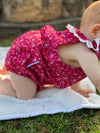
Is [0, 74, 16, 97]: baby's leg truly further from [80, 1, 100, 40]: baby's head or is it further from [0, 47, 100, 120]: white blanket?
[80, 1, 100, 40]: baby's head

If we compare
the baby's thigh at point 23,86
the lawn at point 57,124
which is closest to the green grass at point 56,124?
the lawn at point 57,124

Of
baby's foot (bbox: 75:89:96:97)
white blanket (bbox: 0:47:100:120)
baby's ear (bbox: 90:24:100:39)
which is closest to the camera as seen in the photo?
baby's ear (bbox: 90:24:100:39)

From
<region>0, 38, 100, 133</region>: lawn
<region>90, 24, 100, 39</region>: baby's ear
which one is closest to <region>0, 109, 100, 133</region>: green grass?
<region>0, 38, 100, 133</region>: lawn

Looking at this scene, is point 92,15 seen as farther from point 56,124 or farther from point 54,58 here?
point 56,124

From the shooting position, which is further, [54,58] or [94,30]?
[54,58]

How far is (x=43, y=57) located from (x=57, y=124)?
0.54 metres

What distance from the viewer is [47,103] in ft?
5.58

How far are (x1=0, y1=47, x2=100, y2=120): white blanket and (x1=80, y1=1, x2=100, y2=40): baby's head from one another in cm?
53

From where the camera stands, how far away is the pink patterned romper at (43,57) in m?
1.60

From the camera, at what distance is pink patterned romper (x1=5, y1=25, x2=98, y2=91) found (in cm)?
160

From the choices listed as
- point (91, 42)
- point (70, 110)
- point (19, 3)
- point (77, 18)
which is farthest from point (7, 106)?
point (77, 18)

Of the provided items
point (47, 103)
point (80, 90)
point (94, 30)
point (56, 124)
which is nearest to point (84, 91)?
point (80, 90)

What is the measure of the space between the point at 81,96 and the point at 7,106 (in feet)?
2.04

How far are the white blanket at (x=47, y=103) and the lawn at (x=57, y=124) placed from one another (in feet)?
0.13
